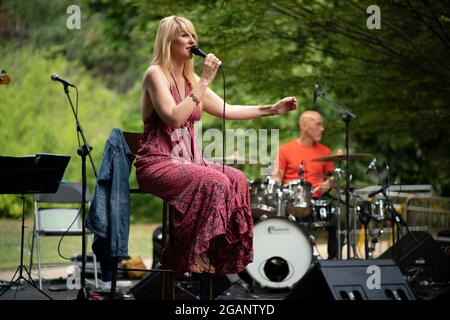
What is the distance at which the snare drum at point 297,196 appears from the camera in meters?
8.79

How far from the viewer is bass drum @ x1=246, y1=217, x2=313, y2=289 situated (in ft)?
27.7

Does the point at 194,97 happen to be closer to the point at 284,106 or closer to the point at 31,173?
the point at 284,106

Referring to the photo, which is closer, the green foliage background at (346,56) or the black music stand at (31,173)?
the black music stand at (31,173)

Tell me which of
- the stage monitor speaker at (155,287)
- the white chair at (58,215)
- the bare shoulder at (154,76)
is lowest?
the stage monitor speaker at (155,287)

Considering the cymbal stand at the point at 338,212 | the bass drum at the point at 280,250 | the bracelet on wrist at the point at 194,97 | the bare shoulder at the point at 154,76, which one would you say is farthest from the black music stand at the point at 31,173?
the cymbal stand at the point at 338,212

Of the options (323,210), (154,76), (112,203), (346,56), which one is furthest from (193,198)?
(346,56)

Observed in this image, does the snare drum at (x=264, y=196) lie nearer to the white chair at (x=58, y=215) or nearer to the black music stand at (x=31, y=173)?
the white chair at (x=58, y=215)

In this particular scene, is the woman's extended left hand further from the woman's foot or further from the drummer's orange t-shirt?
the drummer's orange t-shirt

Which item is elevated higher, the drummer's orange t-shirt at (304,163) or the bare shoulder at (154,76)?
the bare shoulder at (154,76)

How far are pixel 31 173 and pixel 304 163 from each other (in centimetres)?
394

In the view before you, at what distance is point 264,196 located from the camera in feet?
28.9

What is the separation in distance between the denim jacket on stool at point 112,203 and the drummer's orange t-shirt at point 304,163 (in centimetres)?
420

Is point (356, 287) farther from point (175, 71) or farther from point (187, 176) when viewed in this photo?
point (175, 71)

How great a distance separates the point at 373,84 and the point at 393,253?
261cm
